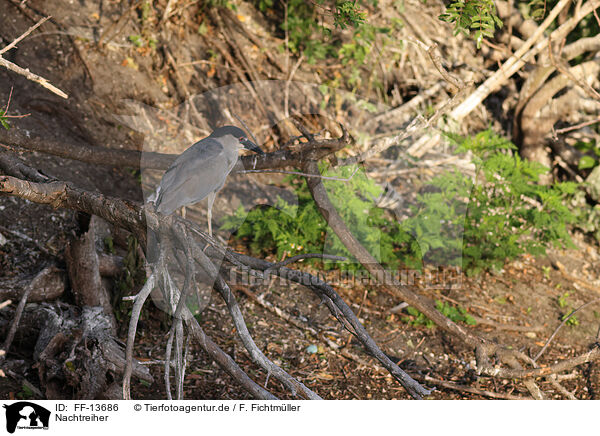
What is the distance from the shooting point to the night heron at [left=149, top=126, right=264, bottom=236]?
2336 millimetres

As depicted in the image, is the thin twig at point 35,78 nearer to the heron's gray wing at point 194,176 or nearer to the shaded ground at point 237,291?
the heron's gray wing at point 194,176

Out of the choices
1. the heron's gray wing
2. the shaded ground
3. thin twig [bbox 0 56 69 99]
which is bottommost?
the shaded ground

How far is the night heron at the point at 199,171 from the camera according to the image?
2336 millimetres

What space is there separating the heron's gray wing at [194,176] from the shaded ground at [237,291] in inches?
46.3

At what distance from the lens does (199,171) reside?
243 cm
